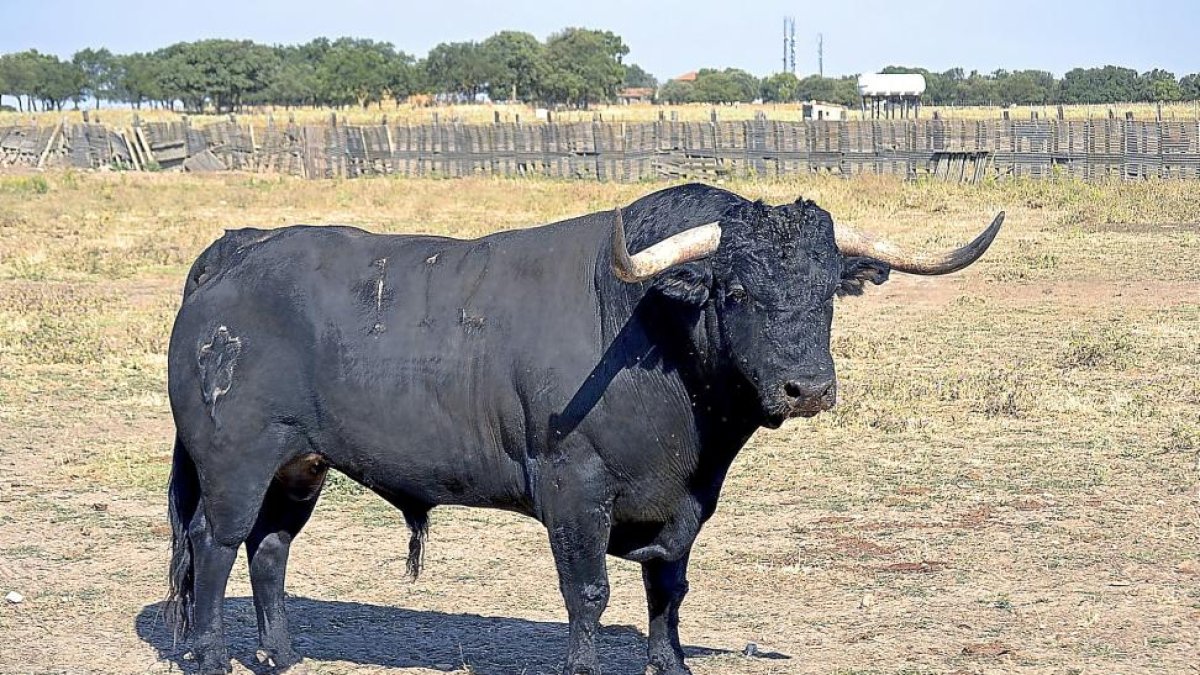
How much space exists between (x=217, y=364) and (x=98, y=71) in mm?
113994

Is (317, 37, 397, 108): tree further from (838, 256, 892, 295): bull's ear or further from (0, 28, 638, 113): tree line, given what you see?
(838, 256, 892, 295): bull's ear

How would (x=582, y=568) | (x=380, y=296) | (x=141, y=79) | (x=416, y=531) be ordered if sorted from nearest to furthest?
(x=582, y=568), (x=380, y=296), (x=416, y=531), (x=141, y=79)

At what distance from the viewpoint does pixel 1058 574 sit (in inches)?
300

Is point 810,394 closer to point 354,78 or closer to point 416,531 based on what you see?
point 416,531

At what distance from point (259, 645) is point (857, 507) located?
3852 mm

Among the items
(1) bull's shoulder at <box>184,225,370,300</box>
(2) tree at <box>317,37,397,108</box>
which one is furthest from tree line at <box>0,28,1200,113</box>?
(1) bull's shoulder at <box>184,225,370,300</box>

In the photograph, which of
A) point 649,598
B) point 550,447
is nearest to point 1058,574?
point 649,598

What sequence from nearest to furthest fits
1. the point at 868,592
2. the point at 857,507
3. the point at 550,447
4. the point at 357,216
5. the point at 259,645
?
the point at 550,447
the point at 259,645
the point at 868,592
the point at 857,507
the point at 357,216

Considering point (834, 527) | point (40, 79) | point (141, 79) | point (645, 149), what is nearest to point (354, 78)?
point (141, 79)

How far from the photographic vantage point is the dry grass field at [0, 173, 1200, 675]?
22.0ft

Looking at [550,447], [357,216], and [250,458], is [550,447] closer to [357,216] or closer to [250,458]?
[250,458]

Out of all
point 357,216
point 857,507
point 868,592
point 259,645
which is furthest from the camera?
point 357,216

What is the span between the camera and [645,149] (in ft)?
113

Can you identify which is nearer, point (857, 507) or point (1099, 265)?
point (857, 507)
